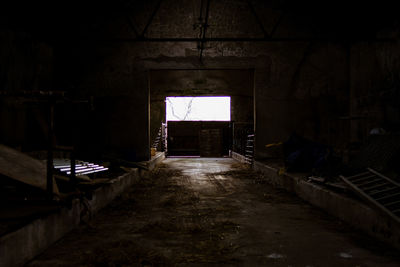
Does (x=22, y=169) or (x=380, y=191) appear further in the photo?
(x=380, y=191)

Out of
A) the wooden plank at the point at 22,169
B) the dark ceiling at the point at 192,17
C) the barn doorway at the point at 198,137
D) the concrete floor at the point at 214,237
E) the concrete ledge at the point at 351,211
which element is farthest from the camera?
the barn doorway at the point at 198,137

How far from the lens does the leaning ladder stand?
377 cm

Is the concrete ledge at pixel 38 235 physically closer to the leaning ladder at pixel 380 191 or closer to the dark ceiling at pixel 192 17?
the leaning ladder at pixel 380 191

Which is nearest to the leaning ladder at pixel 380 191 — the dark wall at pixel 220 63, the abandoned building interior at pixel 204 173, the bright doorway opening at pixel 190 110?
the abandoned building interior at pixel 204 173

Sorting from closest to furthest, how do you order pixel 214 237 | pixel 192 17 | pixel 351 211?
pixel 214 237 → pixel 351 211 → pixel 192 17

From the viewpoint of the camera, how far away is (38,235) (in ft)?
10.7

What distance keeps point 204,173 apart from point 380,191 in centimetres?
641

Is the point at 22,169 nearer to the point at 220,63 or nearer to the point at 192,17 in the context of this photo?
the point at 220,63

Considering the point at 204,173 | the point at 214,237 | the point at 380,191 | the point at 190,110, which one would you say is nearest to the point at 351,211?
the point at 380,191

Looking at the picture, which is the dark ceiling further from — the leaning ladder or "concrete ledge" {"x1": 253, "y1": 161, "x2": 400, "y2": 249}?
the leaning ladder

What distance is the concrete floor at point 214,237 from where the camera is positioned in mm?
3084

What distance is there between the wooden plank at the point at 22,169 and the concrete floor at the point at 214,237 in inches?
27.2

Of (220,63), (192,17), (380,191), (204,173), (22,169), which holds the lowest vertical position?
(204,173)

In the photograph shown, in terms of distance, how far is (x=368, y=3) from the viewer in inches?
371
